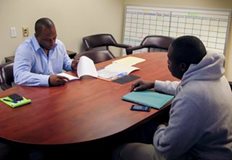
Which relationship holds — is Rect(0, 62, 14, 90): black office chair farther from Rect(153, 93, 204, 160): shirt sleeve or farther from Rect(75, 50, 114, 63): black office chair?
Rect(153, 93, 204, 160): shirt sleeve

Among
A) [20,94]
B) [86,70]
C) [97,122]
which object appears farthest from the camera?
[86,70]

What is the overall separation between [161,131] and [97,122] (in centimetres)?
33

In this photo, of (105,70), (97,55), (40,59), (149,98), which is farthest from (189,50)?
(97,55)

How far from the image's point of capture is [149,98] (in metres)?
1.82

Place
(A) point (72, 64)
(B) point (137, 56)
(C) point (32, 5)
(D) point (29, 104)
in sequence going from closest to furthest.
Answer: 1. (D) point (29, 104)
2. (A) point (72, 64)
3. (B) point (137, 56)
4. (C) point (32, 5)

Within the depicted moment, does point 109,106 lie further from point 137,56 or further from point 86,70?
point 137,56

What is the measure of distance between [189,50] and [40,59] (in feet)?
4.25

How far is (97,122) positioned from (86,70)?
787 millimetres

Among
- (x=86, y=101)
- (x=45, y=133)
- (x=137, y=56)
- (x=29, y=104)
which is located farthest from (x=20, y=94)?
(x=137, y=56)

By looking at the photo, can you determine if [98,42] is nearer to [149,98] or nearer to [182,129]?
[149,98]

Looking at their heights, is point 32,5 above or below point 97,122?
above

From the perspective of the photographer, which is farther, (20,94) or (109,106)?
(20,94)

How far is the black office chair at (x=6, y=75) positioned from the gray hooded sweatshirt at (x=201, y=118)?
4.57 ft

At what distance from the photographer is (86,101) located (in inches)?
69.1
